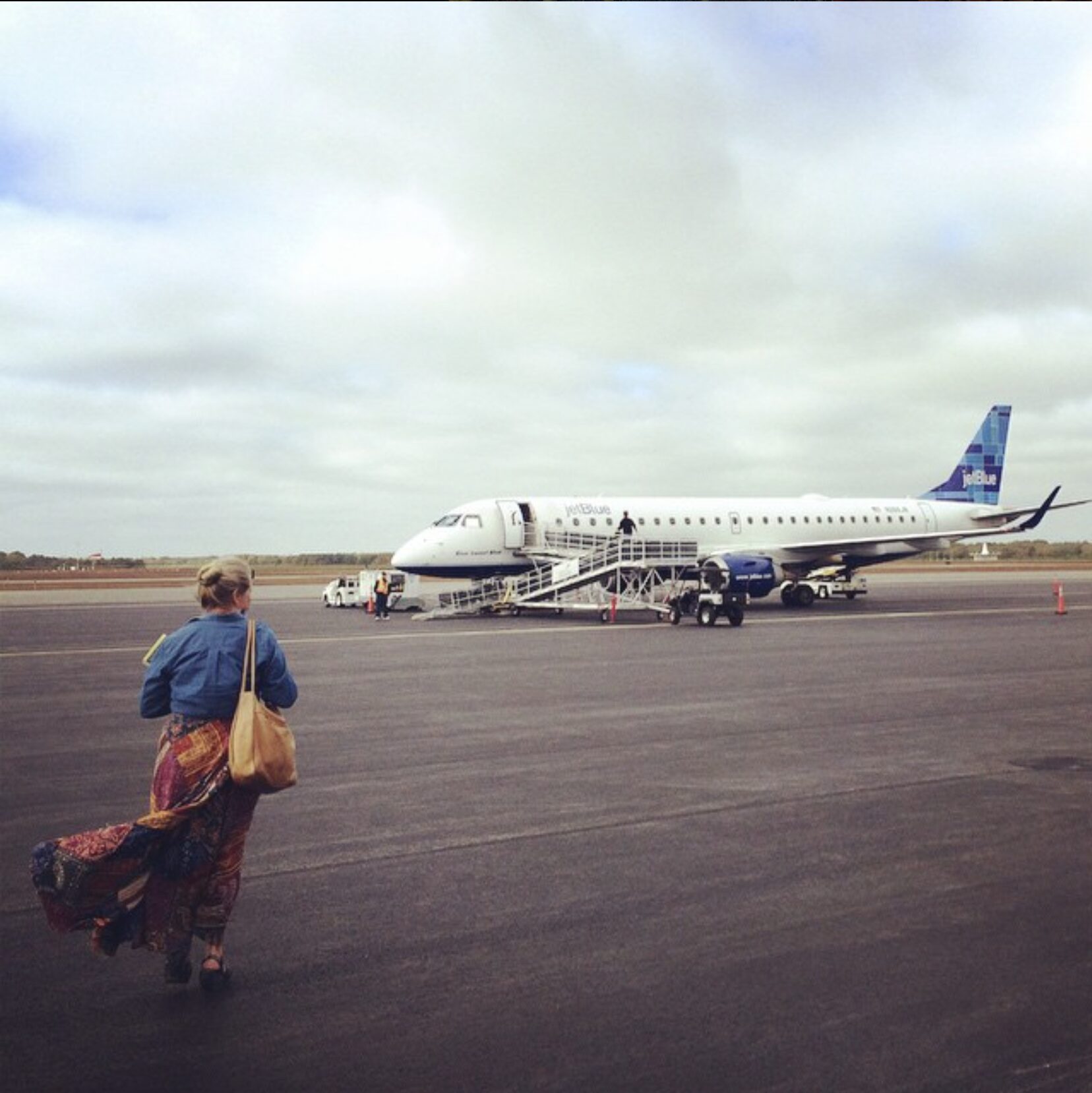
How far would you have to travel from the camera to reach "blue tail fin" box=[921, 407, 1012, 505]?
47.7m

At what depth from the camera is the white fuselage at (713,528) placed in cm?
3475

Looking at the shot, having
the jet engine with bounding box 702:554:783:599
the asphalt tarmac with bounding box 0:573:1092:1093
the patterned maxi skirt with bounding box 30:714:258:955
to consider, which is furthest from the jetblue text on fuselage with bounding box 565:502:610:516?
the patterned maxi skirt with bounding box 30:714:258:955

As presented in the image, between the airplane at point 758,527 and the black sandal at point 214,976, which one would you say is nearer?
the black sandal at point 214,976

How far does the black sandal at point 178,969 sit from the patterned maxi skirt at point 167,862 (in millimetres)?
38

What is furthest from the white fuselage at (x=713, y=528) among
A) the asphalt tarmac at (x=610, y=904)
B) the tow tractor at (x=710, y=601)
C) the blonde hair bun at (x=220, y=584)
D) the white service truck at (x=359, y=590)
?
the blonde hair bun at (x=220, y=584)

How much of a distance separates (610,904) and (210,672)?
8.60 feet

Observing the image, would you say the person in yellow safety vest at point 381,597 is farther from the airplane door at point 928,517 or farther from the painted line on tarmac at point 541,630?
the airplane door at point 928,517

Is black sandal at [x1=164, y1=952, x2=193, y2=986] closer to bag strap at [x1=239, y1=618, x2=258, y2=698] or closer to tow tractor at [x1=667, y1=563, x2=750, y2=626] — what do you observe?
bag strap at [x1=239, y1=618, x2=258, y2=698]

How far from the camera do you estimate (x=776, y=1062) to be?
4316mm

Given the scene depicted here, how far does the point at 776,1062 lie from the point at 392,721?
919 centimetres

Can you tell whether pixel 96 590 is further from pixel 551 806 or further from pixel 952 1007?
pixel 952 1007

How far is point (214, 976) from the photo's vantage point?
17.0 feet

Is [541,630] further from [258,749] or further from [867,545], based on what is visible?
[258,749]

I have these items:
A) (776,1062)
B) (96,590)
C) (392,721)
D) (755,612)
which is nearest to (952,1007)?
(776,1062)
